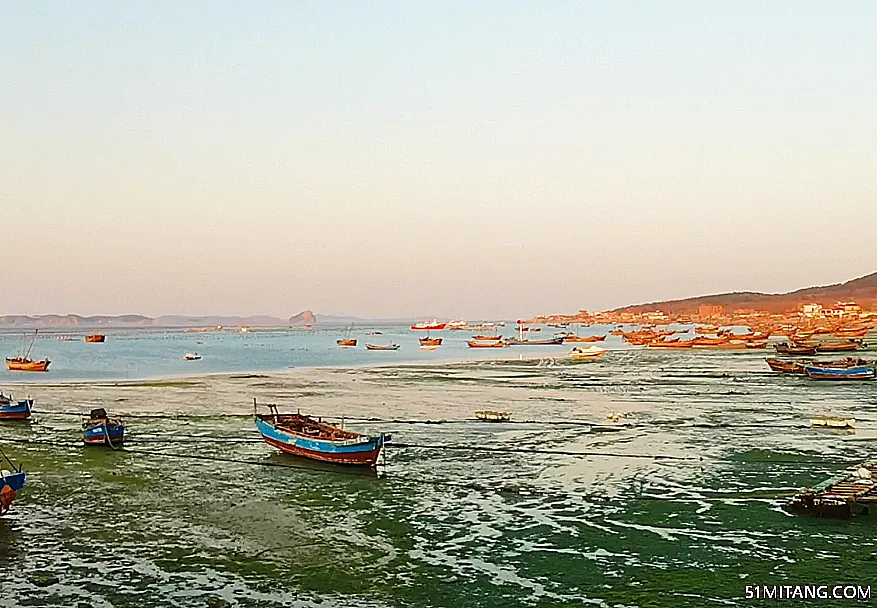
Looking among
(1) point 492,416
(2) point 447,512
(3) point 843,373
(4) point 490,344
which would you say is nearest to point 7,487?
(2) point 447,512

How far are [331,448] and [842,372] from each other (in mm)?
42578

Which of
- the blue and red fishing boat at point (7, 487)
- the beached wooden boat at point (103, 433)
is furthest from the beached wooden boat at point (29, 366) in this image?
the blue and red fishing boat at point (7, 487)

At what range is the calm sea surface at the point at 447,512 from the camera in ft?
53.6

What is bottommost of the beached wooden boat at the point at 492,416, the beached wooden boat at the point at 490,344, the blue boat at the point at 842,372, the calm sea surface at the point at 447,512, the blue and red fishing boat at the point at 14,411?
the calm sea surface at the point at 447,512

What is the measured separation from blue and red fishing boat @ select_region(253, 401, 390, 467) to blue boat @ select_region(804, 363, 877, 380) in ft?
131

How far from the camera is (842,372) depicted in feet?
192

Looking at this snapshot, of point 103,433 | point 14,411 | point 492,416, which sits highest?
point 14,411

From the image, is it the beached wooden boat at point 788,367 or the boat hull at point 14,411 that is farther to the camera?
the beached wooden boat at point 788,367

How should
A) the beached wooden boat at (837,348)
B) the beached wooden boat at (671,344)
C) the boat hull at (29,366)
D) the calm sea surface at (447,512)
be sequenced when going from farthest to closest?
the beached wooden boat at (671,344) → the beached wooden boat at (837,348) → the boat hull at (29,366) → the calm sea surface at (447,512)

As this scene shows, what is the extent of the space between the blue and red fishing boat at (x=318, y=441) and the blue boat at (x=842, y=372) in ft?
131

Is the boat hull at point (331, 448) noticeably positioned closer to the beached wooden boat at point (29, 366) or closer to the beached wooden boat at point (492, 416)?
the beached wooden boat at point (492, 416)

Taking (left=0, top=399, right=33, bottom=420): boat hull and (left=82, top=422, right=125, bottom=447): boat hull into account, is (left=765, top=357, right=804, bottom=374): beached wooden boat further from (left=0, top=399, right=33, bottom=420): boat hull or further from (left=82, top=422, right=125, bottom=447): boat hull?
(left=0, top=399, right=33, bottom=420): boat hull

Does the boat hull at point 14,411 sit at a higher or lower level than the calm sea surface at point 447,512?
higher

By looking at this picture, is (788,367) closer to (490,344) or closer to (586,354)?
(586,354)
